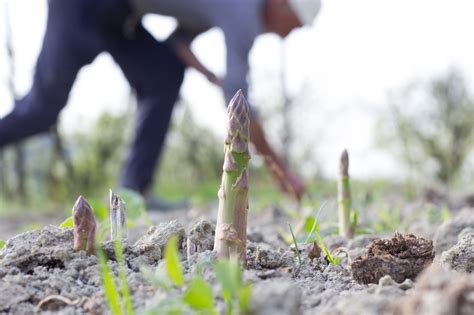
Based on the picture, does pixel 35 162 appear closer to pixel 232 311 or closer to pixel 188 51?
pixel 188 51

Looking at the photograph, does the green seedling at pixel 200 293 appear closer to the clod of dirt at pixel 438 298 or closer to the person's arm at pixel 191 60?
the clod of dirt at pixel 438 298

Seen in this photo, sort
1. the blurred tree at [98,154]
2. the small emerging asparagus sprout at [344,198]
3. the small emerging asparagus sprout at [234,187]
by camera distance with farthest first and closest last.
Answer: the blurred tree at [98,154], the small emerging asparagus sprout at [344,198], the small emerging asparagus sprout at [234,187]

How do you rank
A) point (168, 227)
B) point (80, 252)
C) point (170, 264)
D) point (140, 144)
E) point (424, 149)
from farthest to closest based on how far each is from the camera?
point (424, 149) → point (140, 144) → point (168, 227) → point (80, 252) → point (170, 264)

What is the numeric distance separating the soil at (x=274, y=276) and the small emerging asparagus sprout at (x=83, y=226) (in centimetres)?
2

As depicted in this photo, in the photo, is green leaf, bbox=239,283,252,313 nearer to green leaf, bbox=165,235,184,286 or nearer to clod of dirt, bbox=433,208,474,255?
green leaf, bbox=165,235,184,286

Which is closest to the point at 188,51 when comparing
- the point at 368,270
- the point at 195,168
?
the point at 368,270

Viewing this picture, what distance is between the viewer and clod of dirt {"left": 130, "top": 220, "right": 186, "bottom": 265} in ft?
3.64

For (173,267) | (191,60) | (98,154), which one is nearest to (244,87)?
(191,60)

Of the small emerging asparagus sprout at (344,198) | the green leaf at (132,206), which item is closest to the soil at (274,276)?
the small emerging asparagus sprout at (344,198)

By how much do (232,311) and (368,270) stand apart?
0.45 metres

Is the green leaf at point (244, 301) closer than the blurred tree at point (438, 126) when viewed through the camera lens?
Yes

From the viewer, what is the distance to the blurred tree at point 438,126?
425 inches

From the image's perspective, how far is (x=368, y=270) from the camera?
116 cm

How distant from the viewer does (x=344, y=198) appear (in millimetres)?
1666
